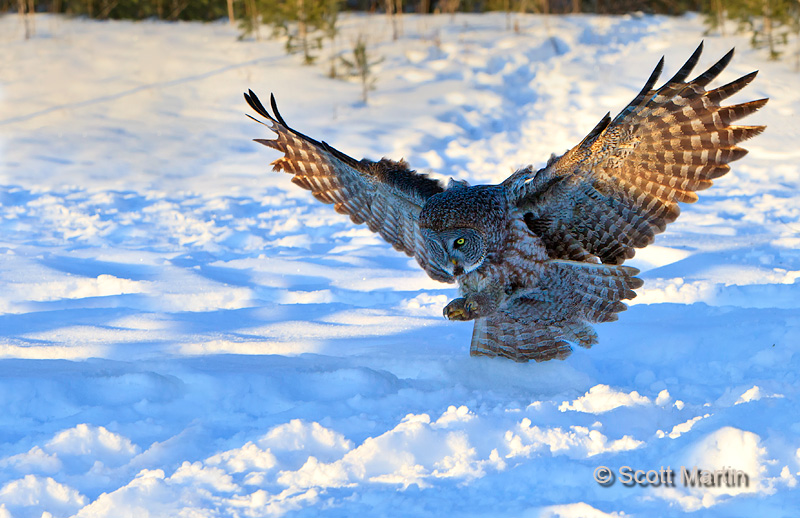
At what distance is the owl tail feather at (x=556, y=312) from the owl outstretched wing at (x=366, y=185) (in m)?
0.37

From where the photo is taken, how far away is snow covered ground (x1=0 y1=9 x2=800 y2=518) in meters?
2.51

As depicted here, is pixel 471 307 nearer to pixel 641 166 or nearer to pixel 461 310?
pixel 461 310

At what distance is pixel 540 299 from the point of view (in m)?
3.59

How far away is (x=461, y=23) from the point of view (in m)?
13.5

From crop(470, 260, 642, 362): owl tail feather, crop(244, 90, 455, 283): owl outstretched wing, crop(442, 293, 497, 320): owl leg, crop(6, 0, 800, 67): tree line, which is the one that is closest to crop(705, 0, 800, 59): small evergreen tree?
crop(6, 0, 800, 67): tree line

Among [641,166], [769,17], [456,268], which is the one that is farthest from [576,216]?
[769,17]

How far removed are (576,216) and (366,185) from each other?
4.08ft

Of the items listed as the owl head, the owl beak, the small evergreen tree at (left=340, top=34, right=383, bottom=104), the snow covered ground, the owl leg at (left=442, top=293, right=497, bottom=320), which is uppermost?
the small evergreen tree at (left=340, top=34, right=383, bottom=104)

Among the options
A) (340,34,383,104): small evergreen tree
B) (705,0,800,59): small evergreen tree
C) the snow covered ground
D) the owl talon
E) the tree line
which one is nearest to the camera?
the snow covered ground

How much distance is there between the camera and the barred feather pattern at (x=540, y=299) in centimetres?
345

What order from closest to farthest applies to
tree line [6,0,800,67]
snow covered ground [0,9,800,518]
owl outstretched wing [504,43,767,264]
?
1. snow covered ground [0,9,800,518]
2. owl outstretched wing [504,43,767,264]
3. tree line [6,0,800,67]

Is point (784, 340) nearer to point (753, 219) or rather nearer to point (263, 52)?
point (753, 219)

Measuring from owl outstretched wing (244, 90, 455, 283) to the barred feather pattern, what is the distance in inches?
14.1

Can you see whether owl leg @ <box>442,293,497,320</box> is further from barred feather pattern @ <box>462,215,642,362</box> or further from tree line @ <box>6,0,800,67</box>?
tree line @ <box>6,0,800,67</box>
